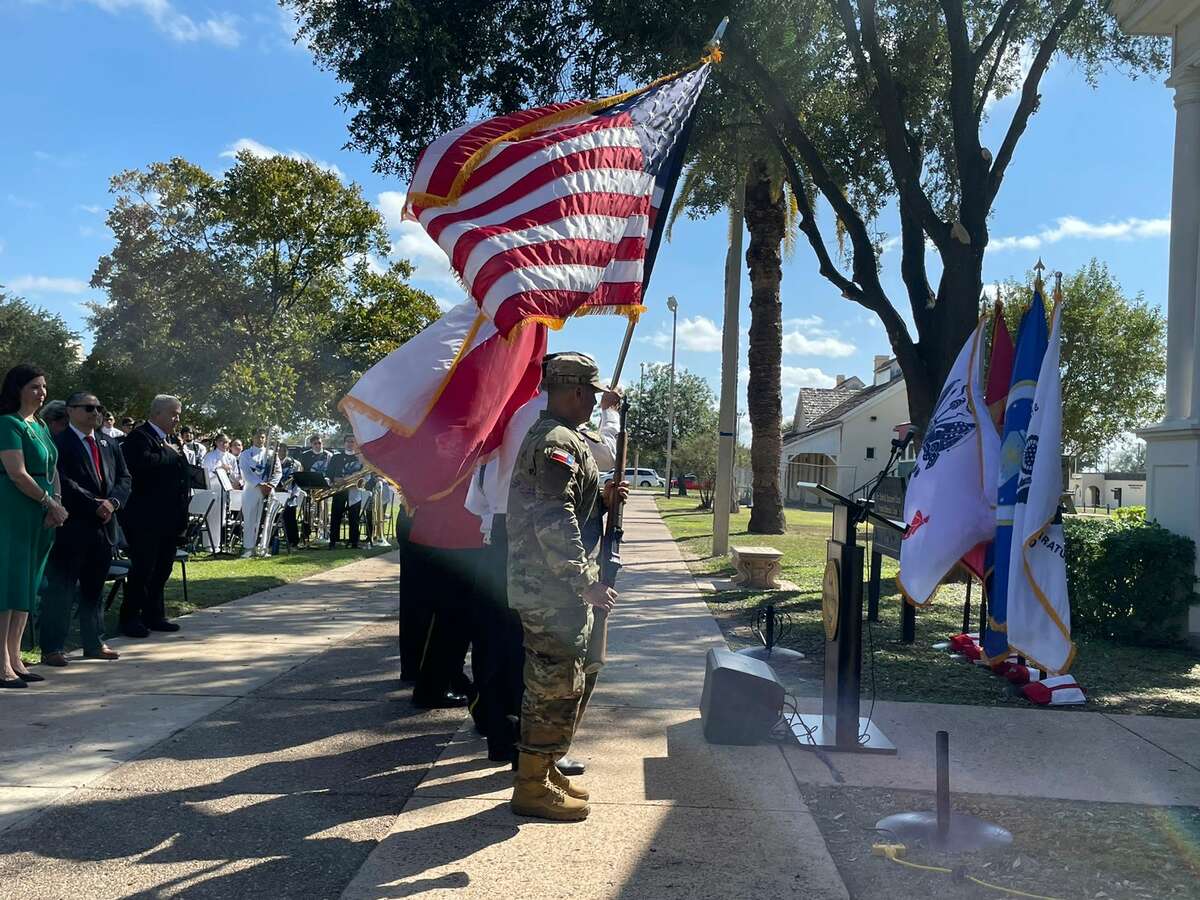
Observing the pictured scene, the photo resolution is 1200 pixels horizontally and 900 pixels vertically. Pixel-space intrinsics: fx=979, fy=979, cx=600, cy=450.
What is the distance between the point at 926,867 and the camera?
3.91m

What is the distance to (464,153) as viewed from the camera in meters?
5.79

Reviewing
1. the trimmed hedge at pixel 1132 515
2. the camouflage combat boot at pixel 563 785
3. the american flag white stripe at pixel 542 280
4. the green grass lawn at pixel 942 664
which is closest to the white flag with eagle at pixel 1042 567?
the green grass lawn at pixel 942 664

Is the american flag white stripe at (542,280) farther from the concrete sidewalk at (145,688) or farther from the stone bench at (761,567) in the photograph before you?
the stone bench at (761,567)

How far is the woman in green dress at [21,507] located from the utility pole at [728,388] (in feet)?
36.4

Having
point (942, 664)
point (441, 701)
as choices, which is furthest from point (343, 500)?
point (942, 664)

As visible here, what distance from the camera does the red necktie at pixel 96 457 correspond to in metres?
7.29

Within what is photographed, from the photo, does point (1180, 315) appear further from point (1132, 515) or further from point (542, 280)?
point (542, 280)

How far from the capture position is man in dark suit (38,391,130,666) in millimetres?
7082

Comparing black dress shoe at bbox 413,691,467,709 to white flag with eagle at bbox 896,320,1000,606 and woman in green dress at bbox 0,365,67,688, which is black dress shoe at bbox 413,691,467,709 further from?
white flag with eagle at bbox 896,320,1000,606

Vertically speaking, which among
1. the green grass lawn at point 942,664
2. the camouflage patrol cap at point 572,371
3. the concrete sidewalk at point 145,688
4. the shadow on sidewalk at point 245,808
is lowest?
the shadow on sidewalk at point 245,808

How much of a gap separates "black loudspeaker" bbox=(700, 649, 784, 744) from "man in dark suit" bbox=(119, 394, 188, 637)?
17.0ft

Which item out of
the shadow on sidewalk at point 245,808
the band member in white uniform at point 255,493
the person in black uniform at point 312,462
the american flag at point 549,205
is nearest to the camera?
the shadow on sidewalk at point 245,808

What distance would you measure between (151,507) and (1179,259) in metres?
10.1

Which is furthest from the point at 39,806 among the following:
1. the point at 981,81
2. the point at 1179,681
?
the point at 981,81
